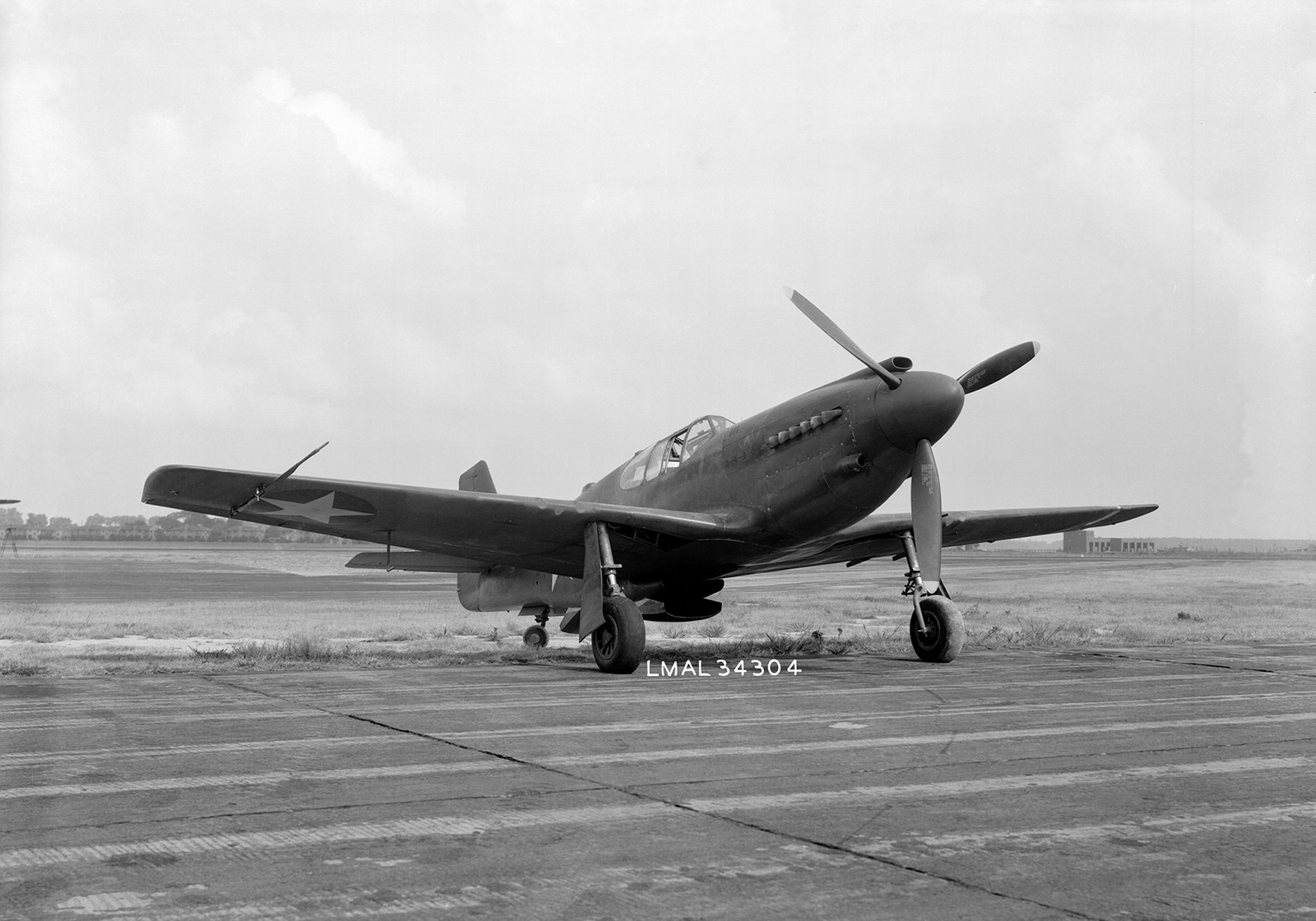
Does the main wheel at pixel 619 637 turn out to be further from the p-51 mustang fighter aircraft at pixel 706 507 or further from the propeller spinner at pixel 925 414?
the propeller spinner at pixel 925 414

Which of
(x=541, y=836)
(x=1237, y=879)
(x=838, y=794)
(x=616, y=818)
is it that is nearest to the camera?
(x=1237, y=879)

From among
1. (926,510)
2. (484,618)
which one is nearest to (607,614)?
(926,510)

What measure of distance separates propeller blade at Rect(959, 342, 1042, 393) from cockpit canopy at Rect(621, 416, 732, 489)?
3056mm

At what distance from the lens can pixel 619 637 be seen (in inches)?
484

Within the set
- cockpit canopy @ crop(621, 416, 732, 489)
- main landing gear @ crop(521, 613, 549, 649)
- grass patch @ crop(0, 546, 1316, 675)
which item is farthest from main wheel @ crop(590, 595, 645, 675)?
main landing gear @ crop(521, 613, 549, 649)

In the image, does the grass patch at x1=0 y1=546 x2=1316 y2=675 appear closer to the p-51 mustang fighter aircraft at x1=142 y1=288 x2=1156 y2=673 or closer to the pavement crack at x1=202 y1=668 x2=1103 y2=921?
the p-51 mustang fighter aircraft at x1=142 y1=288 x2=1156 y2=673

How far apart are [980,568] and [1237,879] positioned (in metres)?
68.0

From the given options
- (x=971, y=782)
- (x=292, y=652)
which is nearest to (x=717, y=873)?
(x=971, y=782)

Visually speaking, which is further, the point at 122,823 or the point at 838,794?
the point at 838,794

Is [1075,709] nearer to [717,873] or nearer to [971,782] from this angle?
[971,782]

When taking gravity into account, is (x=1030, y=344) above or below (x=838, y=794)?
above

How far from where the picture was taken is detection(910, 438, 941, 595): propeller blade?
12297mm

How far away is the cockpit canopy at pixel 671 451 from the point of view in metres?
14.4

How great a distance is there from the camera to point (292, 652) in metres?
14.4
